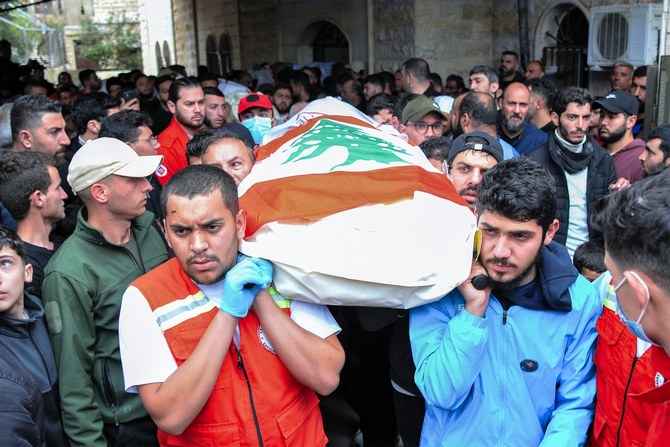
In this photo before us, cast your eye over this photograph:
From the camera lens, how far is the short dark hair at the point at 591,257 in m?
2.86

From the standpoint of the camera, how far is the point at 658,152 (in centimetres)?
365

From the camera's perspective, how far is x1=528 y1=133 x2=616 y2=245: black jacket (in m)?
3.88

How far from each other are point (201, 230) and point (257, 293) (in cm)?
24

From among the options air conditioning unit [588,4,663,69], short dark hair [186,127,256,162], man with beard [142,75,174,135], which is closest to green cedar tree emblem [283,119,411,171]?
short dark hair [186,127,256,162]

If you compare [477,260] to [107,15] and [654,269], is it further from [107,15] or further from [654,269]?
[107,15]

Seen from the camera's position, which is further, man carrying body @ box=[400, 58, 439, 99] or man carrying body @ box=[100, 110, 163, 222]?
man carrying body @ box=[400, 58, 439, 99]

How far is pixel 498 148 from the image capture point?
8.93ft

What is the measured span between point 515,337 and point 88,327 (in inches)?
53.3

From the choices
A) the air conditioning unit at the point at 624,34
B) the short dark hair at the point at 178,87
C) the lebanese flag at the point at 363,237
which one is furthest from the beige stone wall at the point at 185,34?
the lebanese flag at the point at 363,237

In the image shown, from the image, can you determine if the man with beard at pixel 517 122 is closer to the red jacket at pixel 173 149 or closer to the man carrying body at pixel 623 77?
the red jacket at pixel 173 149

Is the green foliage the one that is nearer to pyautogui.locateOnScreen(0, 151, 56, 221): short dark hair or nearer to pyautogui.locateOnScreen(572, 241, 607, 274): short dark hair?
pyautogui.locateOnScreen(0, 151, 56, 221): short dark hair

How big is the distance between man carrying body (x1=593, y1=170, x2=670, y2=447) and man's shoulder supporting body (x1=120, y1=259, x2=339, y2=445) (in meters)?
0.83

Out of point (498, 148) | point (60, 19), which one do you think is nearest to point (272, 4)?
point (498, 148)

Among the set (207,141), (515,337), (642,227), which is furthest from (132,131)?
(642,227)
